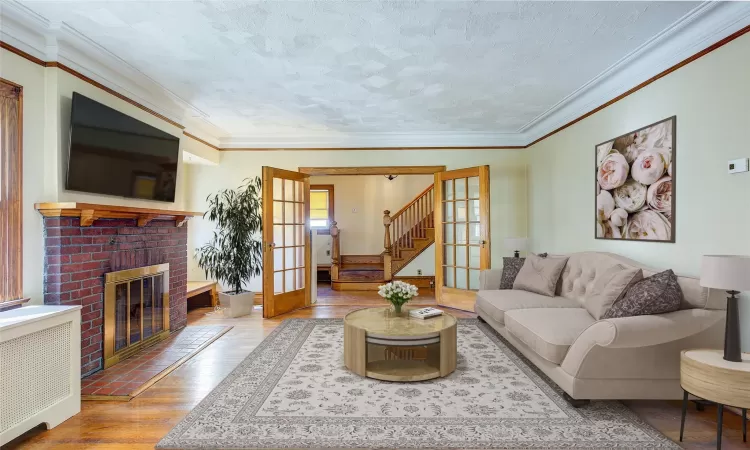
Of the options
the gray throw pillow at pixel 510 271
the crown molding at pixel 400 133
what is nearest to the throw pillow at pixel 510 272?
the gray throw pillow at pixel 510 271

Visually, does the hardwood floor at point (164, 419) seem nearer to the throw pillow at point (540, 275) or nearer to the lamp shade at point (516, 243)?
the throw pillow at point (540, 275)

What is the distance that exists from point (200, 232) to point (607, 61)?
5.64m

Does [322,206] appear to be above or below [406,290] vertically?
above

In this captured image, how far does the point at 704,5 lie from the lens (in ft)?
8.15

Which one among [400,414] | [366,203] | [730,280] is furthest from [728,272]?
[366,203]

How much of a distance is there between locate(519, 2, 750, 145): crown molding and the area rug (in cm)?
260

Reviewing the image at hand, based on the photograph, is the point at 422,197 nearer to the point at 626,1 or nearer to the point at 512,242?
the point at 512,242

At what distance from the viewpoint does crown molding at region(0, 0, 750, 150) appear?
2.60 meters

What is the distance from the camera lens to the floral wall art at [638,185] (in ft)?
10.3

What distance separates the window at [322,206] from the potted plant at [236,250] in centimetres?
398

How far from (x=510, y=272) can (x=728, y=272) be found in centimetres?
271

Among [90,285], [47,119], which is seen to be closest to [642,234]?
[90,285]

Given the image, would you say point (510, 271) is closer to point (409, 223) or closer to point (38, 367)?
point (409, 223)

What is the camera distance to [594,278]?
363 centimetres
